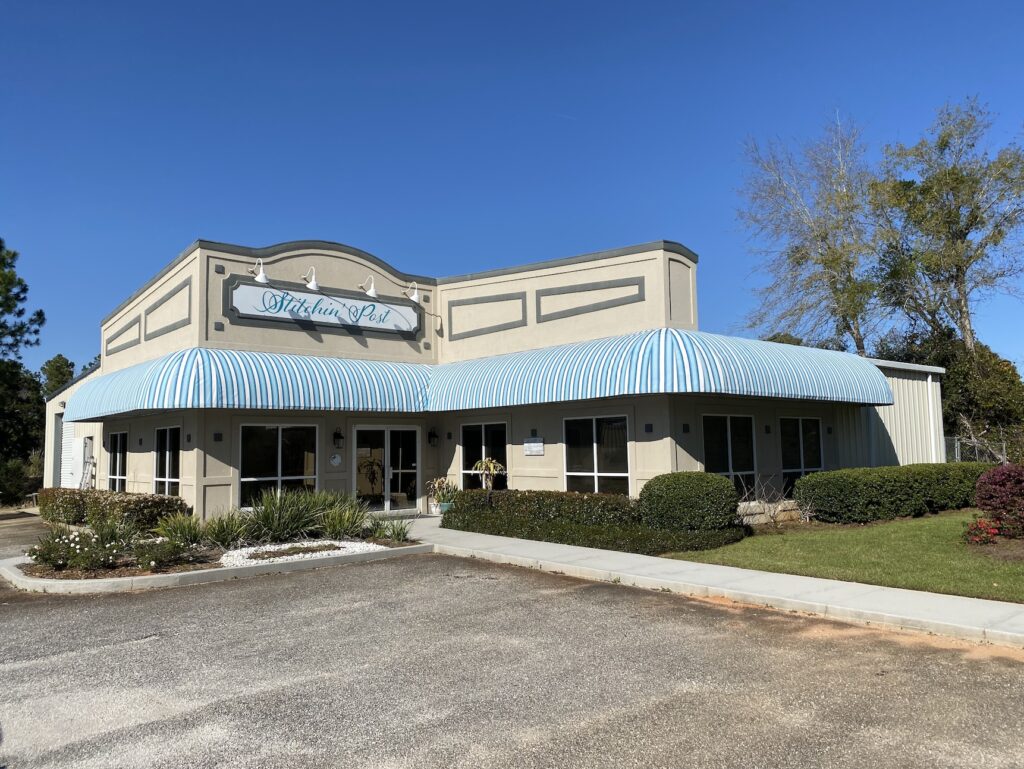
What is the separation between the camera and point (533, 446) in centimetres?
1772

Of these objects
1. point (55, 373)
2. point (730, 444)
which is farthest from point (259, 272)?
point (55, 373)

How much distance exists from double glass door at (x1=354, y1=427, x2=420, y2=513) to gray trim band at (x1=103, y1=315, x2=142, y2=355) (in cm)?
765

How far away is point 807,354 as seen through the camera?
17.4 meters

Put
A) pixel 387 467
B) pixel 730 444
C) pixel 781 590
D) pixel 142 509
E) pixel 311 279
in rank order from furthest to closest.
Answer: pixel 387 467 < pixel 311 279 < pixel 730 444 < pixel 142 509 < pixel 781 590

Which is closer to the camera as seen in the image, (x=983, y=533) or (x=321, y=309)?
(x=983, y=533)

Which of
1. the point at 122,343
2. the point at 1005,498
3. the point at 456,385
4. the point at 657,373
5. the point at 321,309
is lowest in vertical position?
the point at 1005,498

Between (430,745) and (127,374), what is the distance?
54.6ft

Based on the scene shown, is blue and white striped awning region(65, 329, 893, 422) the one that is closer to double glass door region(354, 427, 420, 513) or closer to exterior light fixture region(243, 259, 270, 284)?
double glass door region(354, 427, 420, 513)

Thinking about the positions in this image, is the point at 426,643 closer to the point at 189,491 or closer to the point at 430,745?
the point at 430,745

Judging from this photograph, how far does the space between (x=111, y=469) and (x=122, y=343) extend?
3.96m

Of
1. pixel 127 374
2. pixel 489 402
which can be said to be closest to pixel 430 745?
pixel 489 402

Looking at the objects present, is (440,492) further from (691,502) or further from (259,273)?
(691,502)

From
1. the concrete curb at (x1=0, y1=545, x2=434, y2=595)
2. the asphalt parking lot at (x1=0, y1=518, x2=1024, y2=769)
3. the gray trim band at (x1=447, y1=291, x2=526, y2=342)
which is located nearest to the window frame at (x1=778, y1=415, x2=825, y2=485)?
the gray trim band at (x1=447, y1=291, x2=526, y2=342)

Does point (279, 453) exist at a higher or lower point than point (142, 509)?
higher
